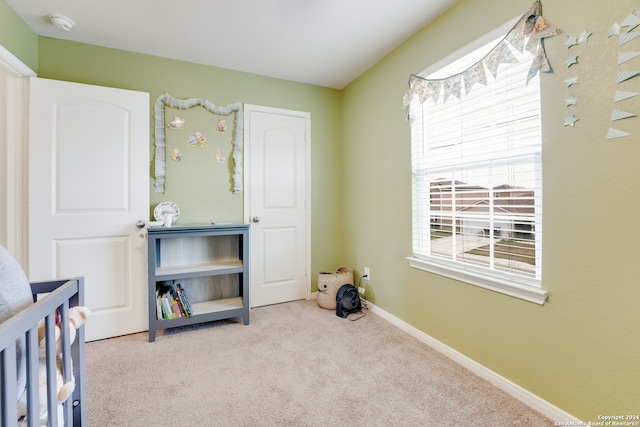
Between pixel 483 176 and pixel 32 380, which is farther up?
pixel 483 176

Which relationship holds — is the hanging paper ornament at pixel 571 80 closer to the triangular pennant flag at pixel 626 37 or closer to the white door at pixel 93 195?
the triangular pennant flag at pixel 626 37

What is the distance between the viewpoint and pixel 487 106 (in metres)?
1.71

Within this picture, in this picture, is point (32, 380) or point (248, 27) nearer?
point (32, 380)

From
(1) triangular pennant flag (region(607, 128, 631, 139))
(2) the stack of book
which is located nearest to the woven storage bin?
(2) the stack of book

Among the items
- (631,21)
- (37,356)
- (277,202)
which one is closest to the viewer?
(37,356)

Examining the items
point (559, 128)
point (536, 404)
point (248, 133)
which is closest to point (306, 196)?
point (248, 133)

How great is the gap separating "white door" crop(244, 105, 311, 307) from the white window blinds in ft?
4.16

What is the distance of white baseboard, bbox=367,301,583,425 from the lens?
1364 mm

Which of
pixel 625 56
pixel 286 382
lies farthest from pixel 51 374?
pixel 625 56

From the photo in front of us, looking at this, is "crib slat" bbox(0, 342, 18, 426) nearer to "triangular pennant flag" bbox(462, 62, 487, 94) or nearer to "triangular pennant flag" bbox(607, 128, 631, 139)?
"triangular pennant flag" bbox(607, 128, 631, 139)

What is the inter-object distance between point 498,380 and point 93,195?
3.03 metres

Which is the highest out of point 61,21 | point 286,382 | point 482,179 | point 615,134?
point 61,21

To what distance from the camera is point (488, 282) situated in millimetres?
1666

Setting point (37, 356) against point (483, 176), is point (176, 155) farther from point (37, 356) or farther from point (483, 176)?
point (483, 176)
